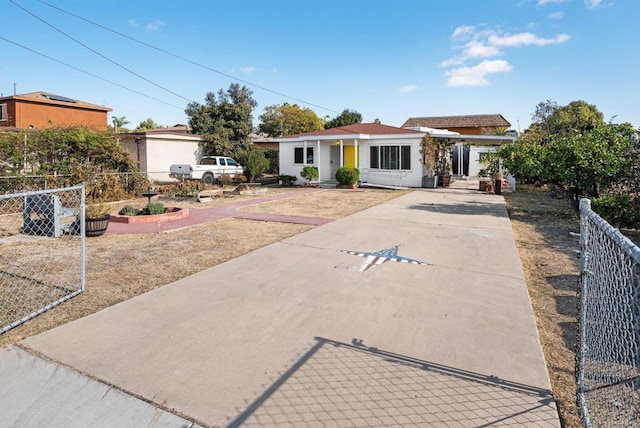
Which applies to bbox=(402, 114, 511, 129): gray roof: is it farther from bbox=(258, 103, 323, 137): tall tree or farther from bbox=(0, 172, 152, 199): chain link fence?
bbox=(0, 172, 152, 199): chain link fence

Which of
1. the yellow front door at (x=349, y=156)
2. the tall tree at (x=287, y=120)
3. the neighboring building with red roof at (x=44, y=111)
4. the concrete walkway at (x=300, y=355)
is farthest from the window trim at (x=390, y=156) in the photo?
the tall tree at (x=287, y=120)

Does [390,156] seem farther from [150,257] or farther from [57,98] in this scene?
[57,98]

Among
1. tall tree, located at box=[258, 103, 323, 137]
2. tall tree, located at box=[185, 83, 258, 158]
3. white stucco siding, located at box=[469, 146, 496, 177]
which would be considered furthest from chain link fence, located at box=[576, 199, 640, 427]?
tall tree, located at box=[258, 103, 323, 137]

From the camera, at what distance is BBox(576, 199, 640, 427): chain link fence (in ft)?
8.45

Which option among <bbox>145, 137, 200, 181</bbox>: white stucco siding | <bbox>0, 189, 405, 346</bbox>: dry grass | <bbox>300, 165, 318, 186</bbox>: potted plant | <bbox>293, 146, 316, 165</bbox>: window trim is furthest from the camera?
<bbox>293, 146, 316, 165</bbox>: window trim

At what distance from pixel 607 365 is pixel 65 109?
3780 cm

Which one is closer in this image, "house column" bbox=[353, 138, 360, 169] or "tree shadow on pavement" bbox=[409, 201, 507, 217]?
"tree shadow on pavement" bbox=[409, 201, 507, 217]

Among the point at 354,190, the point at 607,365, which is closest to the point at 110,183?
the point at 354,190

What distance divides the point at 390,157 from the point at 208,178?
33.8 ft

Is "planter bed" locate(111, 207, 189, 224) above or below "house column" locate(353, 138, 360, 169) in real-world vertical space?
below

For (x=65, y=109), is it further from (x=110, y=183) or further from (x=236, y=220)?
(x=236, y=220)

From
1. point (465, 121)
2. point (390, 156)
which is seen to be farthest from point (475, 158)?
point (465, 121)

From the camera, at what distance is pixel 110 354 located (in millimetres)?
3535

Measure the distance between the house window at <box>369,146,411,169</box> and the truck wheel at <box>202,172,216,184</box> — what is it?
9.08m
